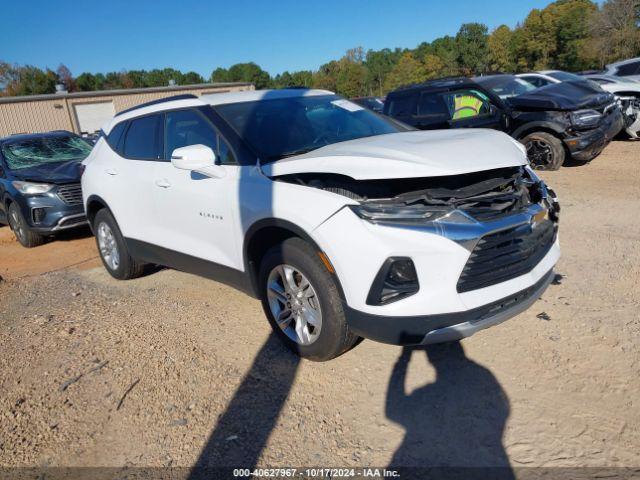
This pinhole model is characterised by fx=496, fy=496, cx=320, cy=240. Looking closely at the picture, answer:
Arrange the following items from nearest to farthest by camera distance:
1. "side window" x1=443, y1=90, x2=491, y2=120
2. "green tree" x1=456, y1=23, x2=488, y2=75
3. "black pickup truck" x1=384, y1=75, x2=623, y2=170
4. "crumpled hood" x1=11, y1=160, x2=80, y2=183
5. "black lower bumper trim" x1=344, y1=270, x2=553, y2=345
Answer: "black lower bumper trim" x1=344, y1=270, x2=553, y2=345, "crumpled hood" x1=11, y1=160, x2=80, y2=183, "black pickup truck" x1=384, y1=75, x2=623, y2=170, "side window" x1=443, y1=90, x2=491, y2=120, "green tree" x1=456, y1=23, x2=488, y2=75

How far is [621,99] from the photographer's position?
1040cm

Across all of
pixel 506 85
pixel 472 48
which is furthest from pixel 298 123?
pixel 472 48

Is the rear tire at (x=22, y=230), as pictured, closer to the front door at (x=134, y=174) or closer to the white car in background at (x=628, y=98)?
the front door at (x=134, y=174)

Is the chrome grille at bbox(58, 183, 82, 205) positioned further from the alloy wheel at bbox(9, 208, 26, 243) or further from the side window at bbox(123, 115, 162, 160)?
the side window at bbox(123, 115, 162, 160)

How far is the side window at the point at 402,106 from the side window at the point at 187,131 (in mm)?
5798

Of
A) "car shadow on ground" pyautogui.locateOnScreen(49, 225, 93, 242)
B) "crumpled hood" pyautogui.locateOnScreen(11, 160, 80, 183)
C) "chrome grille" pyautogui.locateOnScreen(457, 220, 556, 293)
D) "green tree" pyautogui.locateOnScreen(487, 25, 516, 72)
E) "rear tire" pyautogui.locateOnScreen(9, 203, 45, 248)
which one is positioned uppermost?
"green tree" pyautogui.locateOnScreen(487, 25, 516, 72)

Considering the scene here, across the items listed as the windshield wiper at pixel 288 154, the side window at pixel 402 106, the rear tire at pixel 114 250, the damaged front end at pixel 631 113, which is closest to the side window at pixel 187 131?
the windshield wiper at pixel 288 154

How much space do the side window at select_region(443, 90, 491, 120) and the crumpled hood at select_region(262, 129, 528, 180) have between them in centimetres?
550

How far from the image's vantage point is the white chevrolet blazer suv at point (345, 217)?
2.72 metres

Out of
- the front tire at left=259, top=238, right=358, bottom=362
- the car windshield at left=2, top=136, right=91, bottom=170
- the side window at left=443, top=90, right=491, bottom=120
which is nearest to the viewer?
the front tire at left=259, top=238, right=358, bottom=362

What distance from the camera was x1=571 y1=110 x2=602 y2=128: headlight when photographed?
817 centimetres

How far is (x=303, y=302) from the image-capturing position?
325 cm

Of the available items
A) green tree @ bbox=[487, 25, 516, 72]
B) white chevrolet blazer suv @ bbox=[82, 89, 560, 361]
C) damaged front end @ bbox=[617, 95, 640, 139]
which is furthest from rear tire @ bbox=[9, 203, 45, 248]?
green tree @ bbox=[487, 25, 516, 72]

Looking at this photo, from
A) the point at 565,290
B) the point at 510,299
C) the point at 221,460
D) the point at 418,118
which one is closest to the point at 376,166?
the point at 510,299
